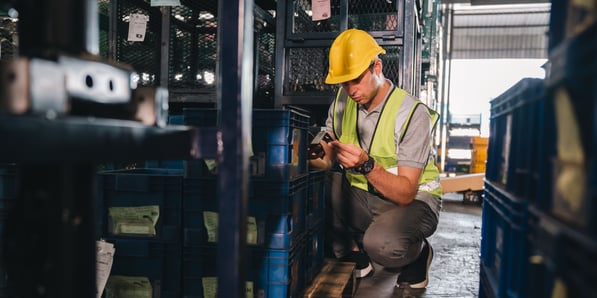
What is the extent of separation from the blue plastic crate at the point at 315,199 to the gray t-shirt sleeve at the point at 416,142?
0.49 m

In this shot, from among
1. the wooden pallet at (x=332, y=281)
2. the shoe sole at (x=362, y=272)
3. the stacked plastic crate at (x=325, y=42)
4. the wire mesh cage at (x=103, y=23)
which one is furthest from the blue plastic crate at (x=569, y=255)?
the wire mesh cage at (x=103, y=23)

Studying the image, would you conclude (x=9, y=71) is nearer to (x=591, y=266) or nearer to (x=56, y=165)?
(x=56, y=165)

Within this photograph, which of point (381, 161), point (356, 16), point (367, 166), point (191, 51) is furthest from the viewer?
point (356, 16)

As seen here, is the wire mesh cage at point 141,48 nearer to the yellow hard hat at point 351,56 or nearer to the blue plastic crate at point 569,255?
the yellow hard hat at point 351,56

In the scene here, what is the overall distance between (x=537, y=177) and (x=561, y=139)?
7.2 inches

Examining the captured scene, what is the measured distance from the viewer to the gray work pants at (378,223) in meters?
2.65

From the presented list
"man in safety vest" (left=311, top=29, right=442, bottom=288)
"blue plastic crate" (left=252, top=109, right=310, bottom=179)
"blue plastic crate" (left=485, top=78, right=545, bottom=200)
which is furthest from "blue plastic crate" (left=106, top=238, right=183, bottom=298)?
"blue plastic crate" (left=485, top=78, right=545, bottom=200)

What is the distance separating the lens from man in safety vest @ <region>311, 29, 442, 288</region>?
259 centimetres

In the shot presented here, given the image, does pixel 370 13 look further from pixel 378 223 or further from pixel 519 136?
pixel 519 136

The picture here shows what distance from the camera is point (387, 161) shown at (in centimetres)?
276

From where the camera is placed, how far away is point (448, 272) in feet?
11.1

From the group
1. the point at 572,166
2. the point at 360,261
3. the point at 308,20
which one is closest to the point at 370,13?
the point at 308,20

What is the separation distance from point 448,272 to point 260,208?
1.94 meters

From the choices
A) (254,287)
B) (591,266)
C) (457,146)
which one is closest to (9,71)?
(591,266)
